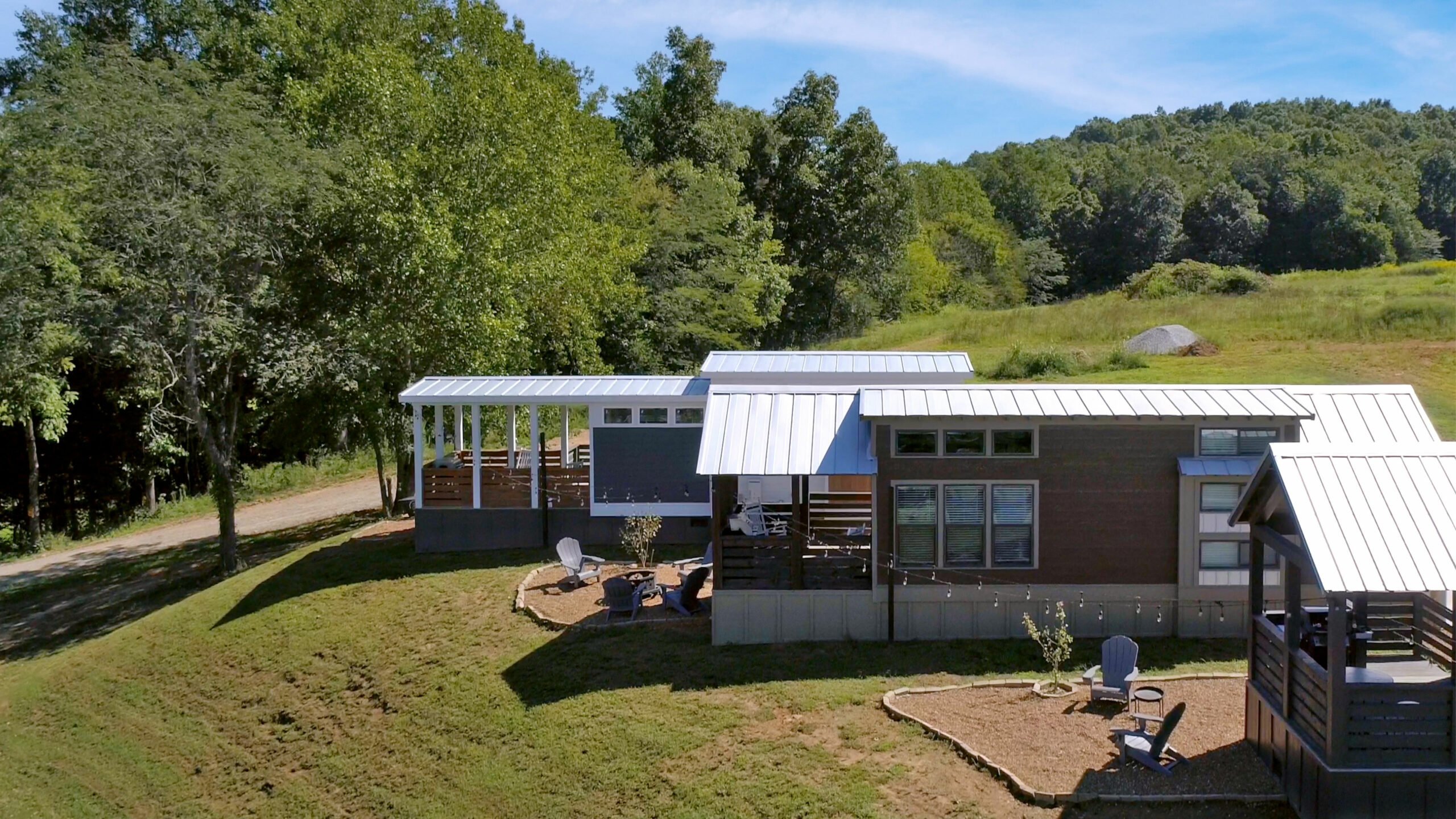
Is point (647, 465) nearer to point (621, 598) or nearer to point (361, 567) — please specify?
point (621, 598)

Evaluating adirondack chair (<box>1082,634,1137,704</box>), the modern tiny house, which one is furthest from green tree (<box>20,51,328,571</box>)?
adirondack chair (<box>1082,634,1137,704</box>)

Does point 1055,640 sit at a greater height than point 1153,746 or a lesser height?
greater

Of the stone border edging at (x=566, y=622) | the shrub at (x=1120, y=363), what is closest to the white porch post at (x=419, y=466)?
the stone border edging at (x=566, y=622)

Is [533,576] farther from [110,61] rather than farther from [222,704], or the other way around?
[110,61]

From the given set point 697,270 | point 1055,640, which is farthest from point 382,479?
point 1055,640

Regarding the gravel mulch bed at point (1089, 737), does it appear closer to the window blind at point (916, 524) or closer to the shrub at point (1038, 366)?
the window blind at point (916, 524)

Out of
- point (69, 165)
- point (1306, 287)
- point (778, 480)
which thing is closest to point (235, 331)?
point (69, 165)

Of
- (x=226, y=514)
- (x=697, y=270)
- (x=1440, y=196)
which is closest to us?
(x=226, y=514)

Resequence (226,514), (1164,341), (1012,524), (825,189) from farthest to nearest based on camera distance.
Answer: (825,189) < (1164,341) < (226,514) < (1012,524)
